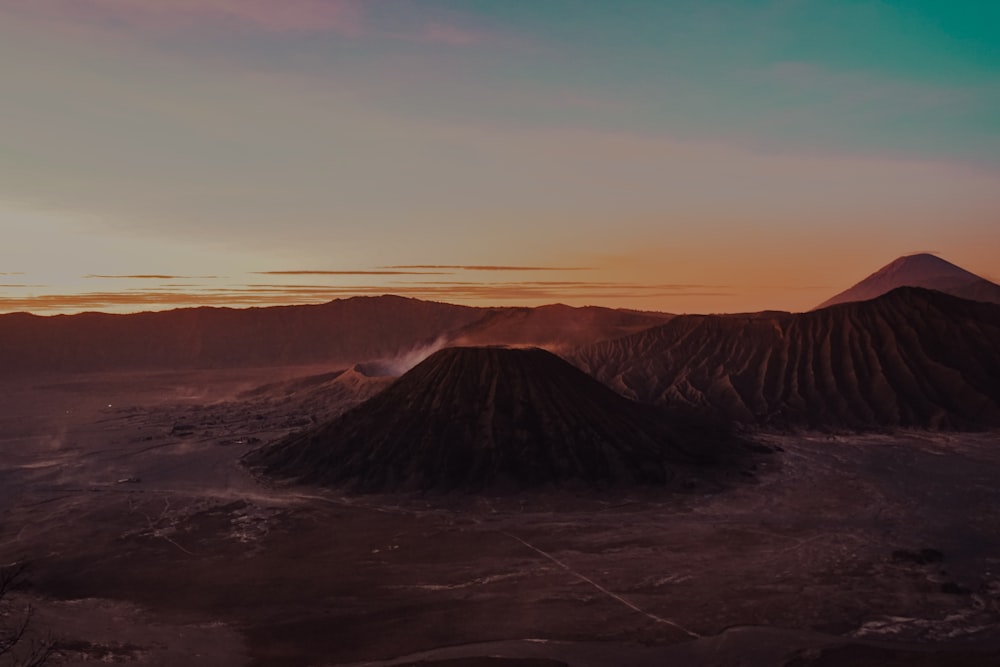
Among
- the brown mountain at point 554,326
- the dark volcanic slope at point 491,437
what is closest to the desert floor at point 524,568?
the dark volcanic slope at point 491,437

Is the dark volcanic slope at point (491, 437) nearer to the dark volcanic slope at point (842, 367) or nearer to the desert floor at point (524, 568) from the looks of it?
the desert floor at point (524, 568)

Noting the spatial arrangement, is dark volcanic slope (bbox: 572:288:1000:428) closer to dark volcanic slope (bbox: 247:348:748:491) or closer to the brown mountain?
dark volcanic slope (bbox: 247:348:748:491)

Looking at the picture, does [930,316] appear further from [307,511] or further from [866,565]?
[307,511]

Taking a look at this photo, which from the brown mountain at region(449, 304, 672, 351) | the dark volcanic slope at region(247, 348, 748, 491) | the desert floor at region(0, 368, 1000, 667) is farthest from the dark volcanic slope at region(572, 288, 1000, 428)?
the brown mountain at region(449, 304, 672, 351)

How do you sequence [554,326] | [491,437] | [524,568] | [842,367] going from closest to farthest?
[524,568] → [491,437] → [842,367] → [554,326]

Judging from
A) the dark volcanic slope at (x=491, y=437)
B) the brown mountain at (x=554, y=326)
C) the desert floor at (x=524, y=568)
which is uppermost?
the brown mountain at (x=554, y=326)

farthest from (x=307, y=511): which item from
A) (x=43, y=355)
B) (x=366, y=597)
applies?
(x=43, y=355)

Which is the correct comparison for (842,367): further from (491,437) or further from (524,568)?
(524,568)

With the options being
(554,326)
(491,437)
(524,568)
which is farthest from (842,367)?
(554,326)
